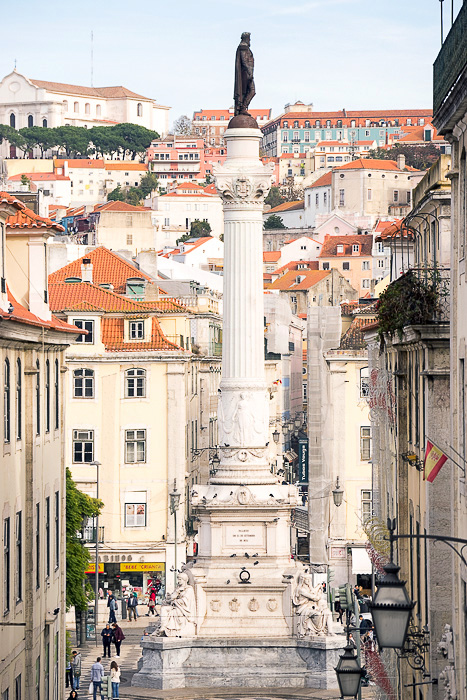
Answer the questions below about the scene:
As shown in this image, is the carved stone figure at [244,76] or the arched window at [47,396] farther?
the carved stone figure at [244,76]

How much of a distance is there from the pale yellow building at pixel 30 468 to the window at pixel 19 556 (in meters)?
0.02

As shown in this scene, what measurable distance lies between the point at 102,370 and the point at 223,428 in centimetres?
1569

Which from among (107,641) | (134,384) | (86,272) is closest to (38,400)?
(107,641)

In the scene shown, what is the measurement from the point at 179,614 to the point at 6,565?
54.6 ft

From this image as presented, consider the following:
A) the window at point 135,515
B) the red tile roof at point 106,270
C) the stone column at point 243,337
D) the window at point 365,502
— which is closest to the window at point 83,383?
the window at point 135,515

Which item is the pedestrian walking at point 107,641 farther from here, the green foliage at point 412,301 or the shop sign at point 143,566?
the green foliage at point 412,301

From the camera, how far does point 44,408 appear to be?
34.9m

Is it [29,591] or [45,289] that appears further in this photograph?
[45,289]

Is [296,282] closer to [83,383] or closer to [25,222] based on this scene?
[83,383]

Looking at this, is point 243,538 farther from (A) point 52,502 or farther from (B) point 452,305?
(B) point 452,305

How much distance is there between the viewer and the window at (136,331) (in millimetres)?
65875

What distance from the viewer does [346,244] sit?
169625 mm

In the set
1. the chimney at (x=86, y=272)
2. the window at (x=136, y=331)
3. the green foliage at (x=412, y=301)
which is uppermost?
the chimney at (x=86, y=272)

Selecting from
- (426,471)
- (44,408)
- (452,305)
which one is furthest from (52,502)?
(452,305)
